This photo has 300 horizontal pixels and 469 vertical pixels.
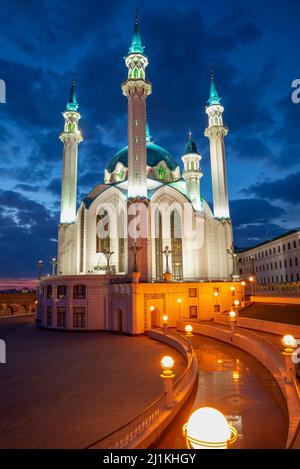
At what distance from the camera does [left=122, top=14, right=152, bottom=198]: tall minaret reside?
111 feet

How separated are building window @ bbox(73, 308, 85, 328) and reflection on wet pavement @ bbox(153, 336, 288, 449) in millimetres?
15229

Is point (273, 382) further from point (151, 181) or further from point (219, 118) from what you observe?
point (219, 118)

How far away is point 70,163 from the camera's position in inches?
1716

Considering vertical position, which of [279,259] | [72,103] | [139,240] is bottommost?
[279,259]

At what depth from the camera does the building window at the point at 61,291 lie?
29.5 meters

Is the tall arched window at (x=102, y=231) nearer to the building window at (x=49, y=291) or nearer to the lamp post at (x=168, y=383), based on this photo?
the building window at (x=49, y=291)

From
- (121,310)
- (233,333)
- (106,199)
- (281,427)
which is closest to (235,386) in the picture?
(281,427)

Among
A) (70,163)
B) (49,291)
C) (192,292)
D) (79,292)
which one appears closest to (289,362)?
(192,292)

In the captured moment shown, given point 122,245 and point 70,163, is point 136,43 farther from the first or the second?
point 122,245

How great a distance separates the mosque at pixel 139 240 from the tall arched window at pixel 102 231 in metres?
0.13

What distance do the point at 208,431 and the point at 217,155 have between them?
1744 inches

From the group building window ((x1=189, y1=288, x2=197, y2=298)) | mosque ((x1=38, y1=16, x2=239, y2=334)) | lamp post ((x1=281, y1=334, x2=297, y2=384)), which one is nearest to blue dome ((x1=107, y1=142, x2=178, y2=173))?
mosque ((x1=38, y1=16, x2=239, y2=334))

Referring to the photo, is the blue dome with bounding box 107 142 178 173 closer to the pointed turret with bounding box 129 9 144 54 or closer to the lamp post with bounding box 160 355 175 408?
the pointed turret with bounding box 129 9 144 54

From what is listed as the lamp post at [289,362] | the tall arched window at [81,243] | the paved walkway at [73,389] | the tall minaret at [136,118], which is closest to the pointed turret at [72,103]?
the tall minaret at [136,118]
